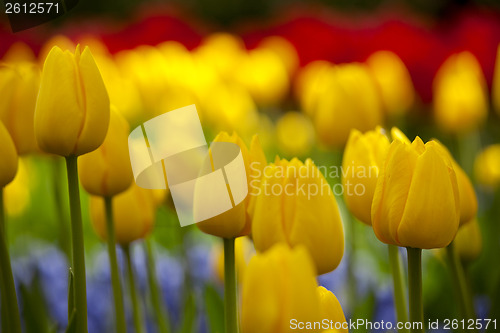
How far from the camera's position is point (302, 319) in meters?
0.50

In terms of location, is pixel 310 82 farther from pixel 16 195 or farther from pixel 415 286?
pixel 415 286

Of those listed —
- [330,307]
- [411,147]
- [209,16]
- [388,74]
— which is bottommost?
[330,307]

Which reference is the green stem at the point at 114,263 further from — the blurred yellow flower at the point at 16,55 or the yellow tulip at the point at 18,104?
the blurred yellow flower at the point at 16,55

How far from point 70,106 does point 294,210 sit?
0.22 m

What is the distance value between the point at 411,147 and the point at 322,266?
0.41ft

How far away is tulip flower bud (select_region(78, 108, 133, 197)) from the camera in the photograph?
0.74 meters

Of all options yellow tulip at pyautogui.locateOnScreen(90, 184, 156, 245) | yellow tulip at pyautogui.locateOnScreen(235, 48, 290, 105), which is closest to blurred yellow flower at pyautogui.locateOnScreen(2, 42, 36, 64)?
yellow tulip at pyautogui.locateOnScreen(235, 48, 290, 105)

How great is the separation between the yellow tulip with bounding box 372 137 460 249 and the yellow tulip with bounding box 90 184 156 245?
34 cm

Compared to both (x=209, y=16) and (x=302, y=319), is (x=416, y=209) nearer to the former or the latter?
(x=302, y=319)

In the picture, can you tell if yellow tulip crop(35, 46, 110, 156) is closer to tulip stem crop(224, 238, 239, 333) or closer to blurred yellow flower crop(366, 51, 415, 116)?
tulip stem crop(224, 238, 239, 333)

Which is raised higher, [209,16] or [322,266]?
[209,16]

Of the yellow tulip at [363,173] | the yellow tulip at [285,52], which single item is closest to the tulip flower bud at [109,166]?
the yellow tulip at [363,173]

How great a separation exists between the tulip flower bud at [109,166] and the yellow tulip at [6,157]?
9 cm

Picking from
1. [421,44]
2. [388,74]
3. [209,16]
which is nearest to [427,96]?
[421,44]
